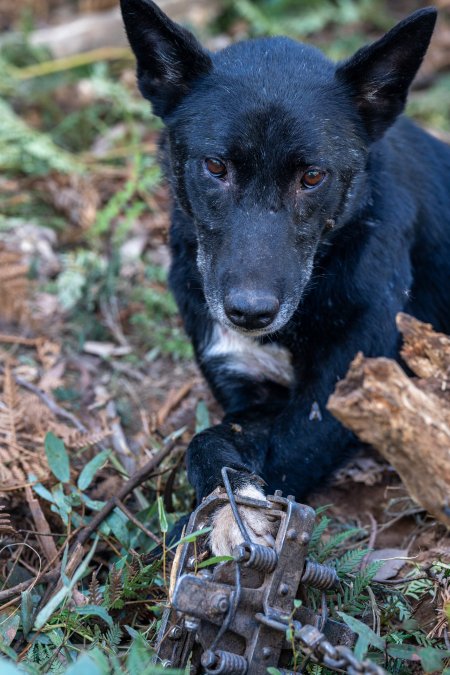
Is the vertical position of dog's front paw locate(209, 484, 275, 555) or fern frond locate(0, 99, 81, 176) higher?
fern frond locate(0, 99, 81, 176)

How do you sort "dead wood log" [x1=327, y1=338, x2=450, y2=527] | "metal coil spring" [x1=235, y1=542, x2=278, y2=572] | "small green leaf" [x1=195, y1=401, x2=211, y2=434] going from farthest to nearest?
"small green leaf" [x1=195, y1=401, x2=211, y2=434], "metal coil spring" [x1=235, y1=542, x2=278, y2=572], "dead wood log" [x1=327, y1=338, x2=450, y2=527]

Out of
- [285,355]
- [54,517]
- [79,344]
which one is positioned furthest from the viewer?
[79,344]

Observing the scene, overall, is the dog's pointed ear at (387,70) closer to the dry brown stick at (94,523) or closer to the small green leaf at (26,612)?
the dry brown stick at (94,523)

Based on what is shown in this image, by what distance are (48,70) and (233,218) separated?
14.4ft

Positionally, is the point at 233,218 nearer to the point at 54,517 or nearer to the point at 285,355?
the point at 285,355

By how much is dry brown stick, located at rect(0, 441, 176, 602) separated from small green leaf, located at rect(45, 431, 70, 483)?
0.69 feet

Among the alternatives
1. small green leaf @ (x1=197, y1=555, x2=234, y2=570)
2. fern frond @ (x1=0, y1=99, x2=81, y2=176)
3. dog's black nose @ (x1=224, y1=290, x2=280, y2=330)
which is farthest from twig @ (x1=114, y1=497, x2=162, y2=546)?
fern frond @ (x1=0, y1=99, x2=81, y2=176)

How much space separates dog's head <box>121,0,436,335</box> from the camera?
10.4ft

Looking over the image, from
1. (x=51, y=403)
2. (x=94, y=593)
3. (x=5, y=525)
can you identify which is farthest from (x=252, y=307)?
(x=51, y=403)

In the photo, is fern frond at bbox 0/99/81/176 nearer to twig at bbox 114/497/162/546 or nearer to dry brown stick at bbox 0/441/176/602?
dry brown stick at bbox 0/441/176/602

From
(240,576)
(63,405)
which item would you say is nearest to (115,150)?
(63,405)

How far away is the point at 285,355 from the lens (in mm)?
3768

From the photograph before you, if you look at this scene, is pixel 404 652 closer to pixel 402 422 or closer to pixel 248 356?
pixel 402 422

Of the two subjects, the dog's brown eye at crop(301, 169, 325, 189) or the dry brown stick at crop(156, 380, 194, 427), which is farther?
the dry brown stick at crop(156, 380, 194, 427)
